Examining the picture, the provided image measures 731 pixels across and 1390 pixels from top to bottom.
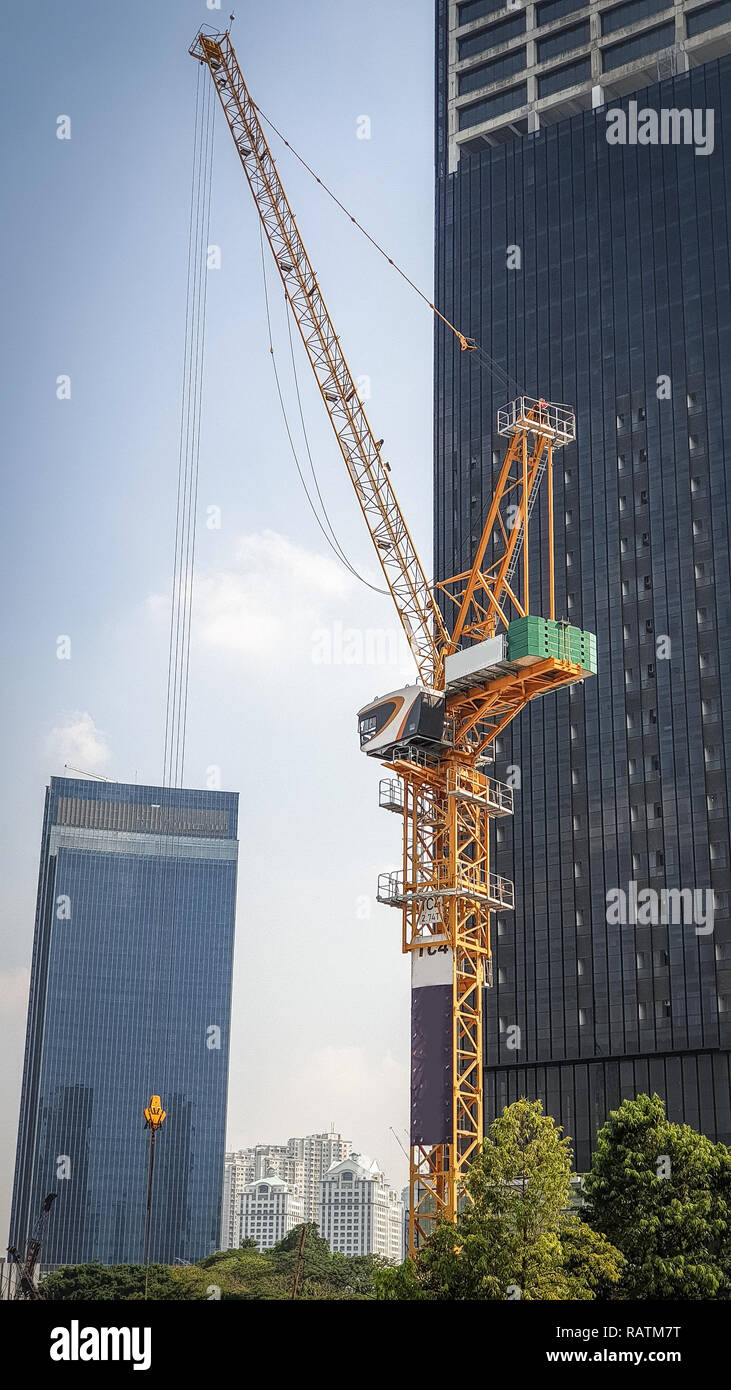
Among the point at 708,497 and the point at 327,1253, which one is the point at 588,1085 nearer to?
the point at 327,1253

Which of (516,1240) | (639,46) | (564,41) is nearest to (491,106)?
(564,41)

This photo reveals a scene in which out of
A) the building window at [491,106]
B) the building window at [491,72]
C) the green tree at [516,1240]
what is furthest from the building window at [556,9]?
the green tree at [516,1240]

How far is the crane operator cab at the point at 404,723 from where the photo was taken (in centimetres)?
7614

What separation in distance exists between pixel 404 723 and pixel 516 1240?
26958 millimetres

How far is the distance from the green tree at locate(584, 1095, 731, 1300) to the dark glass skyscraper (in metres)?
40.6

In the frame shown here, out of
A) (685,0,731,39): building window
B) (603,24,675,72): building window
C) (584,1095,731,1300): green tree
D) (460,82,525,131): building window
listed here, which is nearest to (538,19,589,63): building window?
(603,24,675,72): building window

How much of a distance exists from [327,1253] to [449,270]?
9429 cm

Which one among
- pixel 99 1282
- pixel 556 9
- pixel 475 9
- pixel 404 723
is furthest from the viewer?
pixel 475 9

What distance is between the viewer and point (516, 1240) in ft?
194

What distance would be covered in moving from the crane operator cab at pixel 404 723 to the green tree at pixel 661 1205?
68.5 feet

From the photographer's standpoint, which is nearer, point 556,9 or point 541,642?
point 541,642

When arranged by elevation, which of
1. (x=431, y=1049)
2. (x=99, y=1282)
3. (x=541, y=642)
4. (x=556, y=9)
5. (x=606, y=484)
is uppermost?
(x=556, y=9)

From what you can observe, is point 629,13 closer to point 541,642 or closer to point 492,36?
point 492,36

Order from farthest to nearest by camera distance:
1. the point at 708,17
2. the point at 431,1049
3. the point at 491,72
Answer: the point at 491,72, the point at 708,17, the point at 431,1049
